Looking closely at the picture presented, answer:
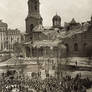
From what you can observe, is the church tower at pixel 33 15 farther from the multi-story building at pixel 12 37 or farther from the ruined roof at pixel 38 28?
the multi-story building at pixel 12 37

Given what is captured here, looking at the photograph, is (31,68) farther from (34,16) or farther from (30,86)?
(34,16)

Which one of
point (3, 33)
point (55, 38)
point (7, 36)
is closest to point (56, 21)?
point (55, 38)

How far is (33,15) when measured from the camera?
64.0 metres

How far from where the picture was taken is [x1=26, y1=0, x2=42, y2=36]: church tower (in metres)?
63.2

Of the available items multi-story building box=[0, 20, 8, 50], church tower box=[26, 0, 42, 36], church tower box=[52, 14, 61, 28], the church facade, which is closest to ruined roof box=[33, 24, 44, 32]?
the church facade

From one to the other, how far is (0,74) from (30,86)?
510 inches

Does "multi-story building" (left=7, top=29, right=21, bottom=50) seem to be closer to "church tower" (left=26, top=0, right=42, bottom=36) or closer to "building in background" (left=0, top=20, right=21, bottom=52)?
"building in background" (left=0, top=20, right=21, bottom=52)

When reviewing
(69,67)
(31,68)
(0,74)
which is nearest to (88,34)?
(69,67)

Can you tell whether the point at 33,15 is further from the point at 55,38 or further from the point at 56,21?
the point at 55,38

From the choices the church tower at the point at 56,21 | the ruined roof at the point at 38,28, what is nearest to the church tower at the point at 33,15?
the ruined roof at the point at 38,28

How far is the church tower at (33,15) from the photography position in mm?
63188

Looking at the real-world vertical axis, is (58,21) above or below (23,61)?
above

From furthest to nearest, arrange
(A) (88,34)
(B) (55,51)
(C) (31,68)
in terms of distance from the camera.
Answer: (B) (55,51) < (A) (88,34) < (C) (31,68)

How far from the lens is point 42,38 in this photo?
203 feet
